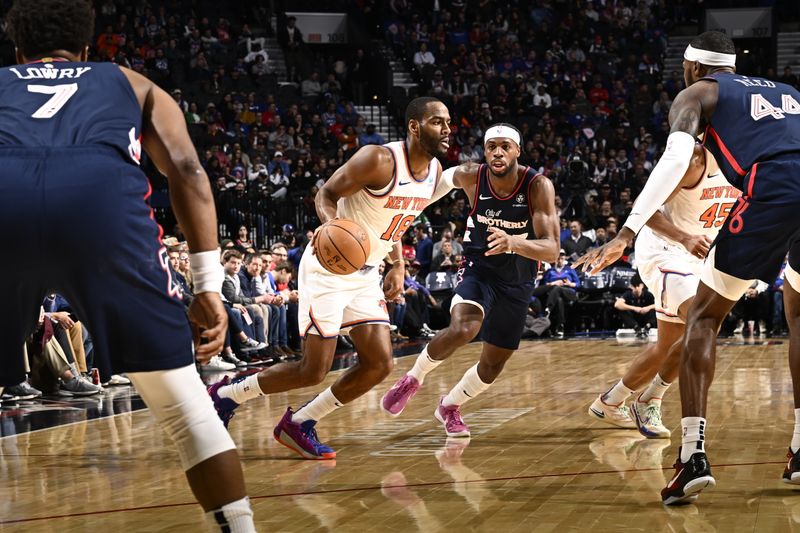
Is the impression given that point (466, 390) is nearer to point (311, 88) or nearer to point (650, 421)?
point (650, 421)

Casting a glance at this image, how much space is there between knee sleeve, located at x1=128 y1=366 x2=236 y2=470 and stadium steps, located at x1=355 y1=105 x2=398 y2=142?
19944mm

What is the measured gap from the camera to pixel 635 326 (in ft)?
49.0

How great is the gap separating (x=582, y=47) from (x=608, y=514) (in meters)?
22.4

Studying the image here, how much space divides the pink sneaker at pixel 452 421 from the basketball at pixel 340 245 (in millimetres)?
1403

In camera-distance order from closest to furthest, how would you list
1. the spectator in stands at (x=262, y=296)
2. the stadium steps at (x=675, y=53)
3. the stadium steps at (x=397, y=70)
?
the spectator in stands at (x=262, y=296) → the stadium steps at (x=397, y=70) → the stadium steps at (x=675, y=53)

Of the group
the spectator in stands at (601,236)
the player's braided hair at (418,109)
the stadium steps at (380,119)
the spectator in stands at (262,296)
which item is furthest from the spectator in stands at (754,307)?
the player's braided hair at (418,109)

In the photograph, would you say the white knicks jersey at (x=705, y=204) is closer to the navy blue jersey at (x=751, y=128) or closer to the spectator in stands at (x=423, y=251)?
the navy blue jersey at (x=751, y=128)

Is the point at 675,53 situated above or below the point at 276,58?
below

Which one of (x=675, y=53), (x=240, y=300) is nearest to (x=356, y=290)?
(x=240, y=300)

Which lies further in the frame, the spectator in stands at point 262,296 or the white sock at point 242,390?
the spectator in stands at point 262,296

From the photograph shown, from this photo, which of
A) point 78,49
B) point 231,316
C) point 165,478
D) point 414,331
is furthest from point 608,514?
point 414,331

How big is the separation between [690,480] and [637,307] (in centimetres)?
1101

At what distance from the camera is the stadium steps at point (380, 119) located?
75.0ft

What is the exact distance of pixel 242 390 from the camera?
5.62 m
